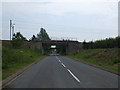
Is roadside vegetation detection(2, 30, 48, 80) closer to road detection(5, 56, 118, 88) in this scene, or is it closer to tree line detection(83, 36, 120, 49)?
road detection(5, 56, 118, 88)

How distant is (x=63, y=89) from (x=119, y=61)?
77.6 ft

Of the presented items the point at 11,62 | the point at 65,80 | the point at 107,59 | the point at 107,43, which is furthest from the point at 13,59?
the point at 107,43

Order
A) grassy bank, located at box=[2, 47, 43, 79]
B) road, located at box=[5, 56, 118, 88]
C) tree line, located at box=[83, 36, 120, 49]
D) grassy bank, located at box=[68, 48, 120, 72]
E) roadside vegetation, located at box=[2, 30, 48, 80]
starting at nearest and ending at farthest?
road, located at box=[5, 56, 118, 88] < grassy bank, located at box=[2, 47, 43, 79] < roadside vegetation, located at box=[2, 30, 48, 80] < grassy bank, located at box=[68, 48, 120, 72] < tree line, located at box=[83, 36, 120, 49]

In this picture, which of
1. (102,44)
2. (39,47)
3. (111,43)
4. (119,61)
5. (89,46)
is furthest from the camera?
(39,47)

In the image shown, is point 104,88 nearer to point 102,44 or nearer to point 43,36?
point 102,44

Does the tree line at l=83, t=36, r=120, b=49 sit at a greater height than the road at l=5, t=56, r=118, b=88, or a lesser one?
greater

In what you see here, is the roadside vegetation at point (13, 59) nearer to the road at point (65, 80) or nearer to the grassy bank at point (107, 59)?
the road at point (65, 80)

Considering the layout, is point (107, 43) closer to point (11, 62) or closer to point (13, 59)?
point (13, 59)

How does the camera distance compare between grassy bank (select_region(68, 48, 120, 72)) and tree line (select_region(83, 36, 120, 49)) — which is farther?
tree line (select_region(83, 36, 120, 49))

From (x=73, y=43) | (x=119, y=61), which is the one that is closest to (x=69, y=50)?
(x=73, y=43)

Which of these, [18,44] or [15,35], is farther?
[15,35]

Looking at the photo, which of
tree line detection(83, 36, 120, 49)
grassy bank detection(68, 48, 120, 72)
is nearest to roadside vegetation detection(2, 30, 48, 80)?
grassy bank detection(68, 48, 120, 72)

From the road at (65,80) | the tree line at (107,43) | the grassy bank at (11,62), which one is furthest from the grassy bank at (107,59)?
the grassy bank at (11,62)

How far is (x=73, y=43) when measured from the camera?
10888 centimetres
